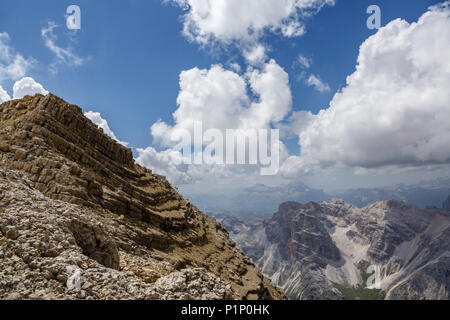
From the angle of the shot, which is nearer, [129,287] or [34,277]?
[34,277]

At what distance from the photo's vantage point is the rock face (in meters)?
13.8

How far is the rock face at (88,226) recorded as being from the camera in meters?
13.8

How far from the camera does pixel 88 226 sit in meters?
20.6

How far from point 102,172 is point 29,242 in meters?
39.0

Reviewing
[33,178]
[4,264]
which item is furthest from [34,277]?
[33,178]

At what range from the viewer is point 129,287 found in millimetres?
14906
